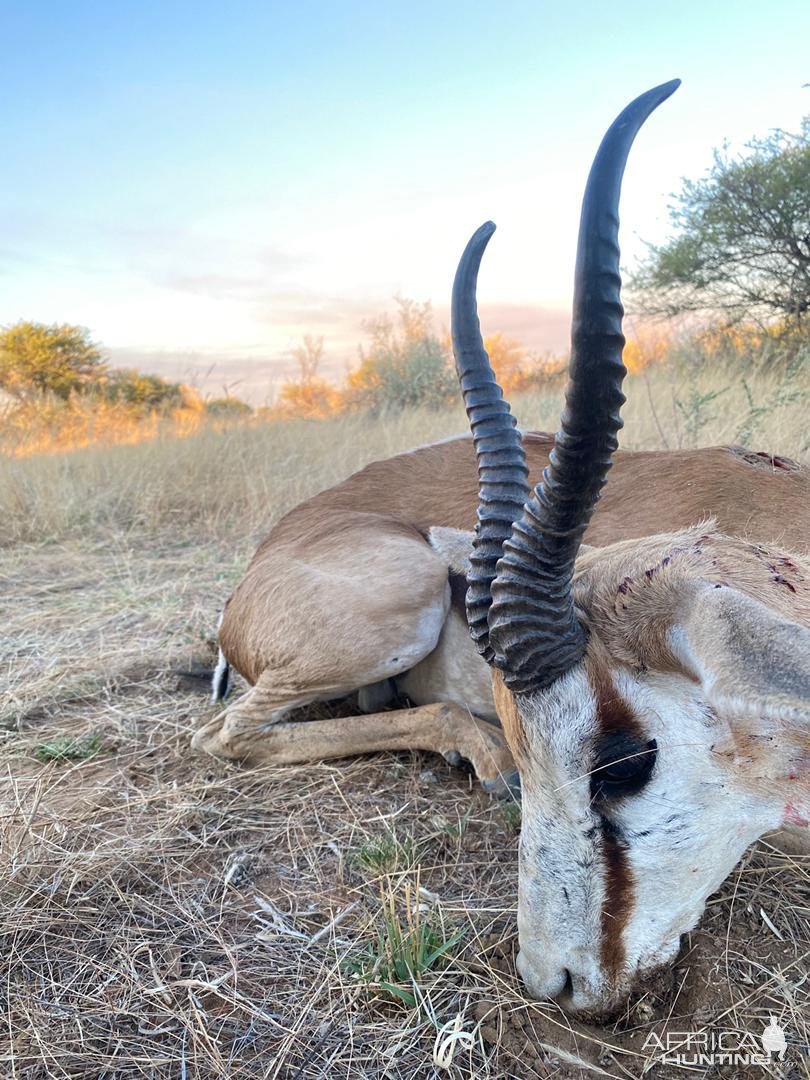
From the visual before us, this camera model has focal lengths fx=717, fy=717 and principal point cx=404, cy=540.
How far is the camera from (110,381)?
19.8 metres

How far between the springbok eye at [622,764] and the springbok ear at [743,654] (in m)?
0.19

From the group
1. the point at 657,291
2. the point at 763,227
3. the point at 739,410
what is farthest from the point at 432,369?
the point at 739,410

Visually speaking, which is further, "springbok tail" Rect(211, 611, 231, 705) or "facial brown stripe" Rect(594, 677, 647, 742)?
"springbok tail" Rect(211, 611, 231, 705)

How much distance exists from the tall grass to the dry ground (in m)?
4.28

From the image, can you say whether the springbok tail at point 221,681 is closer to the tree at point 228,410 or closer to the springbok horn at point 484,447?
the springbok horn at point 484,447

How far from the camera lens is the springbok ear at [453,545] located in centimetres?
327

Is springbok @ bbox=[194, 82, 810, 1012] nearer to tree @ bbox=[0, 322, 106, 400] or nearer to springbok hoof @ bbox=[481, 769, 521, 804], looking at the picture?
springbok hoof @ bbox=[481, 769, 521, 804]

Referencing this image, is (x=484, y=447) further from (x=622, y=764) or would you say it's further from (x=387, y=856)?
(x=387, y=856)

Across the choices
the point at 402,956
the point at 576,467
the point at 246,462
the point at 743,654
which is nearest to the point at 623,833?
the point at 743,654

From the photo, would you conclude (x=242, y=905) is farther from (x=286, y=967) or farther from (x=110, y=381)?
(x=110, y=381)

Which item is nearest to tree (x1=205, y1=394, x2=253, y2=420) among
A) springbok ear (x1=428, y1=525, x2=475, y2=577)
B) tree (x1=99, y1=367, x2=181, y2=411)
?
tree (x1=99, y1=367, x2=181, y2=411)

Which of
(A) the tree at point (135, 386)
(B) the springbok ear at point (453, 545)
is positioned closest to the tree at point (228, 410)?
(A) the tree at point (135, 386)

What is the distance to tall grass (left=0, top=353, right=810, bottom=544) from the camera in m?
7.45

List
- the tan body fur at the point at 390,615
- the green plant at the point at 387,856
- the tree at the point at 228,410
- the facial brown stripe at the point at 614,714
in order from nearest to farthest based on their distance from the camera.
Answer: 1. the facial brown stripe at the point at 614,714
2. the green plant at the point at 387,856
3. the tan body fur at the point at 390,615
4. the tree at the point at 228,410
